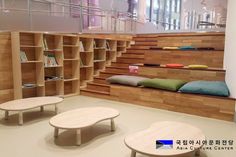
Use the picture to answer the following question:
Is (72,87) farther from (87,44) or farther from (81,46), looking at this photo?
(87,44)

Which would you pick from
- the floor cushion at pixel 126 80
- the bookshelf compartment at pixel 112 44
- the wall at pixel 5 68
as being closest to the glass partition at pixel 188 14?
the bookshelf compartment at pixel 112 44

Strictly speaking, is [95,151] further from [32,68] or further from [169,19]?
[169,19]

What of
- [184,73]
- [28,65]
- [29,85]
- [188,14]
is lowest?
[29,85]

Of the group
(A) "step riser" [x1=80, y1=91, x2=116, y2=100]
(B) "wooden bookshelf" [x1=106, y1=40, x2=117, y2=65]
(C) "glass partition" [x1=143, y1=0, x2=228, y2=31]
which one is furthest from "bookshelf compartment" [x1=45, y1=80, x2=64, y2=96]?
(C) "glass partition" [x1=143, y1=0, x2=228, y2=31]

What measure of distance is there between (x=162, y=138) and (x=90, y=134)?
1163 millimetres

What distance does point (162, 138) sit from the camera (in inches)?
96.7

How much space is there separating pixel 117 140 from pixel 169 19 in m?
8.15

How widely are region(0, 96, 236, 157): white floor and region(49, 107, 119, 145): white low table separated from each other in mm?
182

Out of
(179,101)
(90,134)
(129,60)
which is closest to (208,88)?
(179,101)

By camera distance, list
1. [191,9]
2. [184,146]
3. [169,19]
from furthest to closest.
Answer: [169,19]
[191,9]
[184,146]

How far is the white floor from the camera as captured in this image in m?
2.68

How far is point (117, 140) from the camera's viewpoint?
10.0 ft

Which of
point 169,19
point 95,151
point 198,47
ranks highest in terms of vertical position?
point 169,19

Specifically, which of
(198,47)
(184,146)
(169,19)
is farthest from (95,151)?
(169,19)
